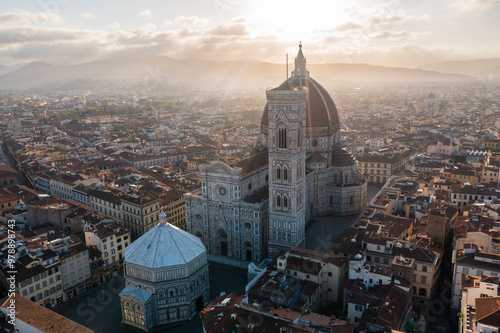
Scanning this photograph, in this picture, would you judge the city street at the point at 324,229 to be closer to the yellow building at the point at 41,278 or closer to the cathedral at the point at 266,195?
the cathedral at the point at 266,195

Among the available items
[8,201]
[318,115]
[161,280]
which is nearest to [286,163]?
[318,115]

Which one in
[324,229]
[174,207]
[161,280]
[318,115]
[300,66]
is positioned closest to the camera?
[161,280]

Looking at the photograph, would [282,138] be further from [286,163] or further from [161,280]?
[161,280]

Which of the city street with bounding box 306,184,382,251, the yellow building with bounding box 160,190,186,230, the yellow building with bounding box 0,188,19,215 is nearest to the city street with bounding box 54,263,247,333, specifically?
the city street with bounding box 306,184,382,251

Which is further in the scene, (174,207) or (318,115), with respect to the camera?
(318,115)

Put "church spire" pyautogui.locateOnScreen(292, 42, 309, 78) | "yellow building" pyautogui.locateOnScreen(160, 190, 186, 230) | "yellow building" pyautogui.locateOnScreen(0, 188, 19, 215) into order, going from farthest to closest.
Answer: "church spire" pyautogui.locateOnScreen(292, 42, 309, 78) < "yellow building" pyautogui.locateOnScreen(0, 188, 19, 215) < "yellow building" pyautogui.locateOnScreen(160, 190, 186, 230)

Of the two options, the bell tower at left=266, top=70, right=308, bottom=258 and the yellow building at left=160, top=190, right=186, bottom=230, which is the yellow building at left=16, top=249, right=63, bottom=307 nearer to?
the yellow building at left=160, top=190, right=186, bottom=230

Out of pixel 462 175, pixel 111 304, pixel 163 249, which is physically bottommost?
pixel 111 304

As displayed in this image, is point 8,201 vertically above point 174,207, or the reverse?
point 8,201
